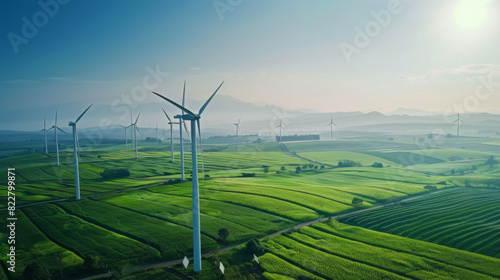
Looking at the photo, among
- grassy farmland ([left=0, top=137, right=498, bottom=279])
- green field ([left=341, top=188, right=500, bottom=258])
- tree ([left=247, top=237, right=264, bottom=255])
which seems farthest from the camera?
green field ([left=341, top=188, right=500, bottom=258])

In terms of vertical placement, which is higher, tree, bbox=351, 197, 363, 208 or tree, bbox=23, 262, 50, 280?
tree, bbox=23, 262, 50, 280

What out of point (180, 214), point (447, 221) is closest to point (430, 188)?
point (447, 221)

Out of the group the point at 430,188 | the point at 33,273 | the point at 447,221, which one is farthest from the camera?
the point at 430,188

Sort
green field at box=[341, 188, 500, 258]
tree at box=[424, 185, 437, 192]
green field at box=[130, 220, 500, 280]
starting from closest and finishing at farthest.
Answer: green field at box=[130, 220, 500, 280] < green field at box=[341, 188, 500, 258] < tree at box=[424, 185, 437, 192]

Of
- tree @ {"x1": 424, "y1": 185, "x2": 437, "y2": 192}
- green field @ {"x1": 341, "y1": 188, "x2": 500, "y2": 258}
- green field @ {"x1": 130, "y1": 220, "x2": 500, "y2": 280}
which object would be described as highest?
green field @ {"x1": 130, "y1": 220, "x2": 500, "y2": 280}

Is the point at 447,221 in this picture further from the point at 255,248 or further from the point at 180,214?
the point at 180,214

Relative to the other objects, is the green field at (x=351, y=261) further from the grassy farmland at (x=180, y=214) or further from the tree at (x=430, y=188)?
the tree at (x=430, y=188)

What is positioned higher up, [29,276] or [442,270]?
[29,276]

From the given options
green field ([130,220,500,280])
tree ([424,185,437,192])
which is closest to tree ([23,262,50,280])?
green field ([130,220,500,280])

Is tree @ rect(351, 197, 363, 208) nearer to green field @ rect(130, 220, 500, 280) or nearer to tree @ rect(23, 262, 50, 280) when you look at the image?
green field @ rect(130, 220, 500, 280)

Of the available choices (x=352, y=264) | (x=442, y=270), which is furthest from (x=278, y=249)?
(x=442, y=270)

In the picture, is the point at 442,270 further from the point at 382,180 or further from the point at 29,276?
the point at 382,180
